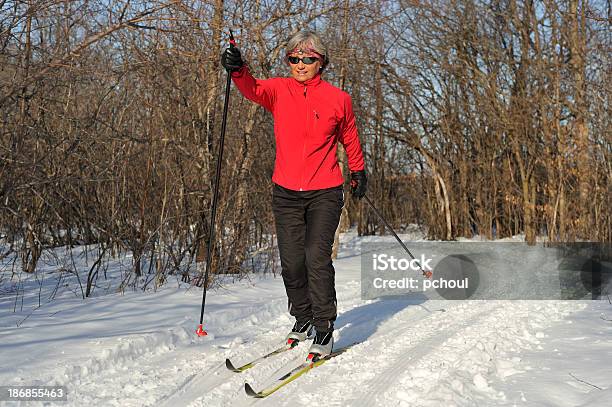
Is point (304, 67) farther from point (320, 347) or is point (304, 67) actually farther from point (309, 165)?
point (320, 347)

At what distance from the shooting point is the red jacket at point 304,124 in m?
4.16

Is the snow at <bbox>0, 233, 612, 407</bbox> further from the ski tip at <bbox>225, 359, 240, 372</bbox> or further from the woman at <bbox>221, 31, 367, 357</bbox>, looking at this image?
the woman at <bbox>221, 31, 367, 357</bbox>

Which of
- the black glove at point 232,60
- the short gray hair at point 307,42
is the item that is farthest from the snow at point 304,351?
the short gray hair at point 307,42

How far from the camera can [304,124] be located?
4.16 metres

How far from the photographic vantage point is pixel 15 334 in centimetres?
412

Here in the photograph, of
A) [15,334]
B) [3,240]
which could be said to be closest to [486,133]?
[3,240]

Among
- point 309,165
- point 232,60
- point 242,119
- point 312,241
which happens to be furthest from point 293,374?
point 242,119

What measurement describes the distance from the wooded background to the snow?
115 centimetres

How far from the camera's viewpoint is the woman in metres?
4.16

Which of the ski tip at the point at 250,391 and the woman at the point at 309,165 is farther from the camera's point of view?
the woman at the point at 309,165

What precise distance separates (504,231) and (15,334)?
1227 cm

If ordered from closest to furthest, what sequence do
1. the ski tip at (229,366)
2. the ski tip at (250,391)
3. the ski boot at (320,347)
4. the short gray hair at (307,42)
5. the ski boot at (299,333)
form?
1. the ski tip at (250,391)
2. the ski tip at (229,366)
3. the ski boot at (320,347)
4. the short gray hair at (307,42)
5. the ski boot at (299,333)

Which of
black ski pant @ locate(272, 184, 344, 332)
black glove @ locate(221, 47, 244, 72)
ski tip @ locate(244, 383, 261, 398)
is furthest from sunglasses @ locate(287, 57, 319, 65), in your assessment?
ski tip @ locate(244, 383, 261, 398)

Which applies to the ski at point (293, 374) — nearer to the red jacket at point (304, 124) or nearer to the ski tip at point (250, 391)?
the ski tip at point (250, 391)
